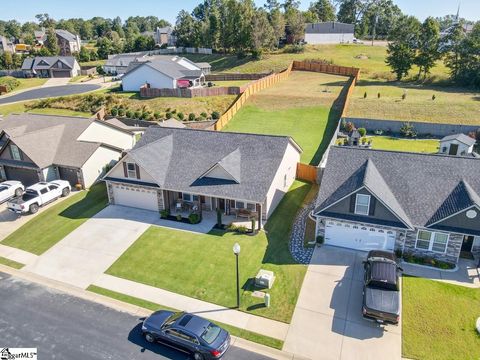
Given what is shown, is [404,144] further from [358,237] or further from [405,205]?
[358,237]

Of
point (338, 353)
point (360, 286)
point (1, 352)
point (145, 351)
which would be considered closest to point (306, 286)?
point (360, 286)

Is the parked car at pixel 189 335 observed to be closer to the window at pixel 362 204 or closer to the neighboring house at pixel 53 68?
the window at pixel 362 204

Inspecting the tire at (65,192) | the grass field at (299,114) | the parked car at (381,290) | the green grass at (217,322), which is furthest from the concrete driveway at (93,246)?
the grass field at (299,114)

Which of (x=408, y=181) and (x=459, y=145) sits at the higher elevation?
(x=408, y=181)

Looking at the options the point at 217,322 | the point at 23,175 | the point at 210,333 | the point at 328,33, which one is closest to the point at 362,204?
the point at 217,322

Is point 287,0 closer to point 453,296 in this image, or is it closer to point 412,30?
point 412,30
